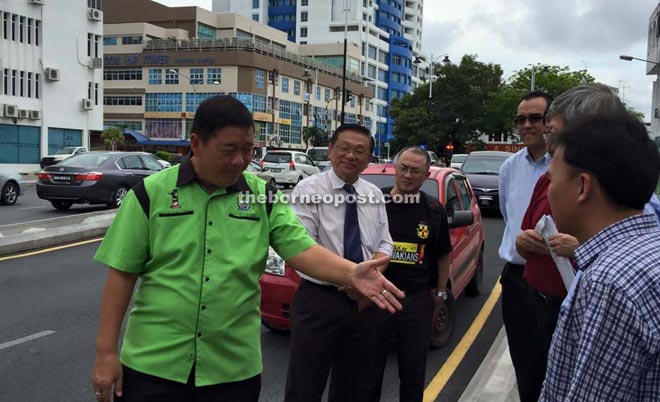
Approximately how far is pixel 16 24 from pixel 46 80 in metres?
4.00

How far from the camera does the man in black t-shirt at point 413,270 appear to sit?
3.45 m

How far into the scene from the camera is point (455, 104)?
53031mm

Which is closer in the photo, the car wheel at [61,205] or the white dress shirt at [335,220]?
the white dress shirt at [335,220]

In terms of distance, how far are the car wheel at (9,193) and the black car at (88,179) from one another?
1814 millimetres

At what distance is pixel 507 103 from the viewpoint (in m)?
49.1

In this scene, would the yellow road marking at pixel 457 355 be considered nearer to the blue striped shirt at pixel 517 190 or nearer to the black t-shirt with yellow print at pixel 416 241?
the black t-shirt with yellow print at pixel 416 241

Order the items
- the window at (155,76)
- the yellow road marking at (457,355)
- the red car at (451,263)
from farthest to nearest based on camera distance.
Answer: the window at (155,76)
the red car at (451,263)
the yellow road marking at (457,355)

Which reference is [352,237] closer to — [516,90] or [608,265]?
[608,265]

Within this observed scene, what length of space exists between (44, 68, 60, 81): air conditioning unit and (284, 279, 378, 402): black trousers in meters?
42.5

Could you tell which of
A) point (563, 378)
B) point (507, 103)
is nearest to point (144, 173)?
point (563, 378)

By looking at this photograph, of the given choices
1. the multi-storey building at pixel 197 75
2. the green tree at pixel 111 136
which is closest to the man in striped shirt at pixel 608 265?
the green tree at pixel 111 136

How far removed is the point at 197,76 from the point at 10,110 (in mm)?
31940

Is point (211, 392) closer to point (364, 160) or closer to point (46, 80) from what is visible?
point (364, 160)

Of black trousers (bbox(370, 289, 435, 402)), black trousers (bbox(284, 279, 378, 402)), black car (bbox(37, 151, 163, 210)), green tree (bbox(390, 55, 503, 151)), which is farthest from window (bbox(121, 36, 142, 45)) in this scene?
black trousers (bbox(284, 279, 378, 402))
